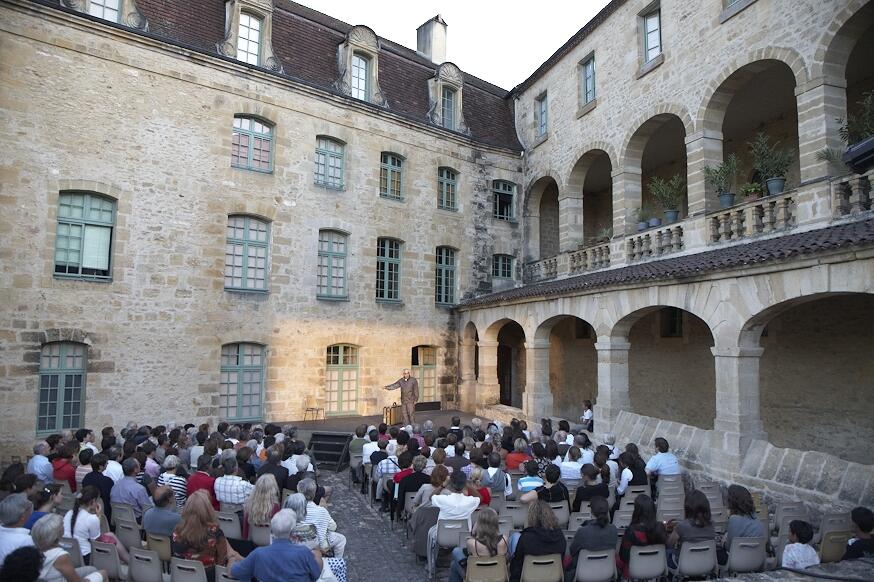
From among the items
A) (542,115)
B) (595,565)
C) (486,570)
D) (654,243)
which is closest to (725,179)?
(654,243)

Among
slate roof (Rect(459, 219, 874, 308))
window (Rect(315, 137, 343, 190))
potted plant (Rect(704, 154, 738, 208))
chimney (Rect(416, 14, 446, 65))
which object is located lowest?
slate roof (Rect(459, 219, 874, 308))

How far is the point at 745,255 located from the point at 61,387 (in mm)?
13645

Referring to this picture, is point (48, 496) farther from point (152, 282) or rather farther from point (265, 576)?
point (152, 282)

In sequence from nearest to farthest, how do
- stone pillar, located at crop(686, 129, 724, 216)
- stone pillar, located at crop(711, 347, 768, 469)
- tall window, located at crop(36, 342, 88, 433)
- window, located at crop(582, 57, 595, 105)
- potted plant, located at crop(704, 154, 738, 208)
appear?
1. stone pillar, located at crop(711, 347, 768, 469)
2. tall window, located at crop(36, 342, 88, 433)
3. potted plant, located at crop(704, 154, 738, 208)
4. stone pillar, located at crop(686, 129, 724, 216)
5. window, located at crop(582, 57, 595, 105)

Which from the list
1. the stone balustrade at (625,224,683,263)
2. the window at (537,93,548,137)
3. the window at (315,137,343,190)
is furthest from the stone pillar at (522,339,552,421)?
the window at (537,93,548,137)

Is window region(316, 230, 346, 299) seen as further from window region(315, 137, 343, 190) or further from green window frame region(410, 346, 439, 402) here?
green window frame region(410, 346, 439, 402)

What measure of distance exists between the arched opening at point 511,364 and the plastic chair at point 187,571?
667 inches

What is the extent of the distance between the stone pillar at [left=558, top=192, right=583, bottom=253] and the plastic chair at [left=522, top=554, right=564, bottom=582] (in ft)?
43.9

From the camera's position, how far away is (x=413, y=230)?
706 inches

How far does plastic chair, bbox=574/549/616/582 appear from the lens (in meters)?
4.88

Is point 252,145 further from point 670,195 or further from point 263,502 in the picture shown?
point 263,502

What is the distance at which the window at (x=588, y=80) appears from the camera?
17.0m

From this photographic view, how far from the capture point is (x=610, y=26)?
15977mm

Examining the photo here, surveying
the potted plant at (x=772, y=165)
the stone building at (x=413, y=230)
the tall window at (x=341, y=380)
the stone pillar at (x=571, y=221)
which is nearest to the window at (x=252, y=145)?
the stone building at (x=413, y=230)
